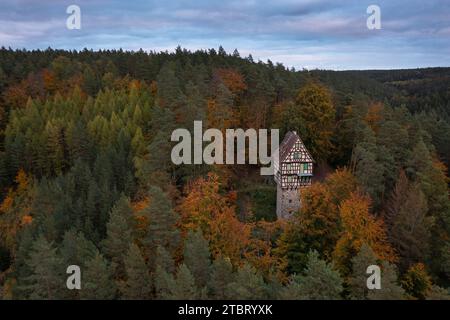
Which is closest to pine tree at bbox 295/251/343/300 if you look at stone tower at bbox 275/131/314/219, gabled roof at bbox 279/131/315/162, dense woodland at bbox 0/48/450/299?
dense woodland at bbox 0/48/450/299

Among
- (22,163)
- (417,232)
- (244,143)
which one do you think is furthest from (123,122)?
(417,232)

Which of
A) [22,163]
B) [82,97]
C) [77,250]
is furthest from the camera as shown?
[82,97]

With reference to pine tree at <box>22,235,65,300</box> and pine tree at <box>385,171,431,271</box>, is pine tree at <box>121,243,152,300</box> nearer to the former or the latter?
pine tree at <box>22,235,65,300</box>

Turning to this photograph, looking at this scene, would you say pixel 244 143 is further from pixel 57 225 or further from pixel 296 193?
pixel 57 225

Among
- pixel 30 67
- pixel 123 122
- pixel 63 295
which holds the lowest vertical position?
pixel 63 295

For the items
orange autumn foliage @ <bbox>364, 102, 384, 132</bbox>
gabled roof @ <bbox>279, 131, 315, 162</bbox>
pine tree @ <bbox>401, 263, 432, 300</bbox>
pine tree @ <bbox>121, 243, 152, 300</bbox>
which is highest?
orange autumn foliage @ <bbox>364, 102, 384, 132</bbox>

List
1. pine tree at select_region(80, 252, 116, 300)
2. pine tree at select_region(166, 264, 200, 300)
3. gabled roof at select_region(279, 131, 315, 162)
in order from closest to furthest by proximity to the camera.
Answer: pine tree at select_region(166, 264, 200, 300) → pine tree at select_region(80, 252, 116, 300) → gabled roof at select_region(279, 131, 315, 162)

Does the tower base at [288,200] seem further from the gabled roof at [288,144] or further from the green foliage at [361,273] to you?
the green foliage at [361,273]
